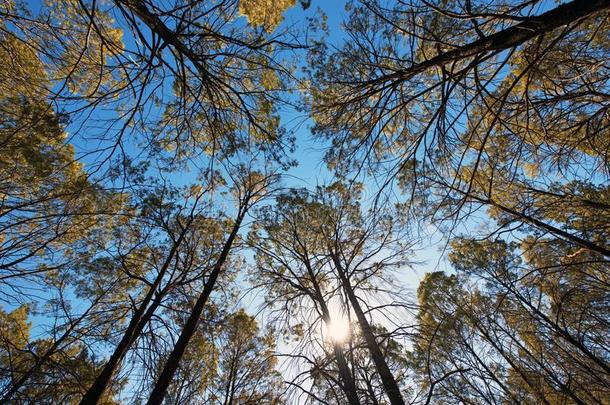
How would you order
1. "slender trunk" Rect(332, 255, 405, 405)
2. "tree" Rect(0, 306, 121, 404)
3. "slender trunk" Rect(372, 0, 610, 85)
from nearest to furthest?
"slender trunk" Rect(372, 0, 610, 85) < "tree" Rect(0, 306, 121, 404) < "slender trunk" Rect(332, 255, 405, 405)

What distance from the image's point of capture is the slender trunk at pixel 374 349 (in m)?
4.41

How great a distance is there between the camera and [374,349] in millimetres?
4695

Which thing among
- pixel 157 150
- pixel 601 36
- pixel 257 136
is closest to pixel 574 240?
pixel 601 36

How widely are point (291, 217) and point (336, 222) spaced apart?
1.11 metres

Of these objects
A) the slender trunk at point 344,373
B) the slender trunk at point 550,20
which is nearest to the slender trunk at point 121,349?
the slender trunk at point 344,373

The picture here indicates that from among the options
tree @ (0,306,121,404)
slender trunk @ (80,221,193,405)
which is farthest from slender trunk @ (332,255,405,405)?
tree @ (0,306,121,404)

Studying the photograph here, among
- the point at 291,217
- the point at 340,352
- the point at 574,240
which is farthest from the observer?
the point at 291,217

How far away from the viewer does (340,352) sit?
4441 mm

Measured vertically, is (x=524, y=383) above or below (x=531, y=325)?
below

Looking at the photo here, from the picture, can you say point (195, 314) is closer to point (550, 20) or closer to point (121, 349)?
point (121, 349)

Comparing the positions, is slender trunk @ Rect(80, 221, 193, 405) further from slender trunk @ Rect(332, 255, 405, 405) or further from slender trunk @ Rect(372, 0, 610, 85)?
slender trunk @ Rect(372, 0, 610, 85)

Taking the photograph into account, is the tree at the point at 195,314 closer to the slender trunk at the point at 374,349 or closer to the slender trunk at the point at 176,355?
the slender trunk at the point at 176,355

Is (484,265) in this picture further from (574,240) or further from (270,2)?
(270,2)

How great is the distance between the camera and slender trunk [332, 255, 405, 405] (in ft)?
14.5
